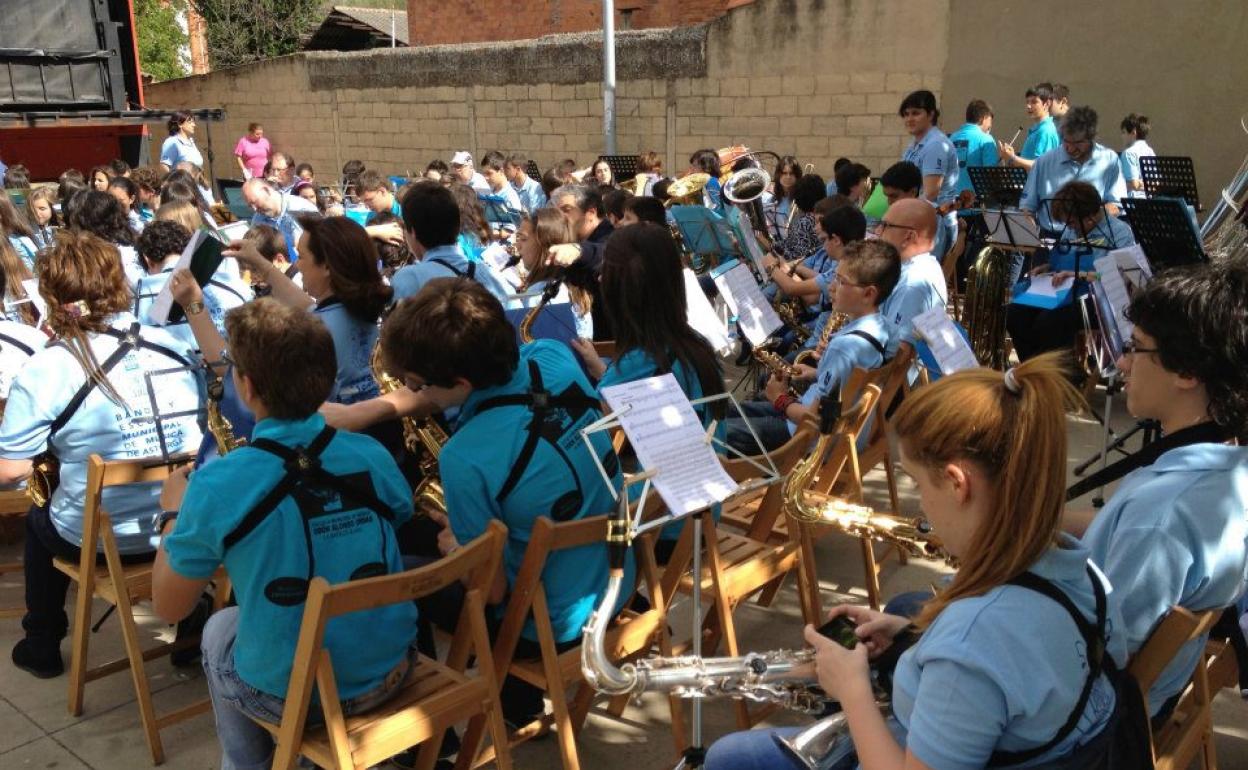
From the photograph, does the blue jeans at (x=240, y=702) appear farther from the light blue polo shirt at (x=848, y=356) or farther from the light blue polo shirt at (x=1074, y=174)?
the light blue polo shirt at (x=1074, y=174)

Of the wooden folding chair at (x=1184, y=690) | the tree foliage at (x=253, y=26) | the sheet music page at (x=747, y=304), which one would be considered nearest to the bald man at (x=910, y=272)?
the sheet music page at (x=747, y=304)

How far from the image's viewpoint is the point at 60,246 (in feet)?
10.7

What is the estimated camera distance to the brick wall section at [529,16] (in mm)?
17906

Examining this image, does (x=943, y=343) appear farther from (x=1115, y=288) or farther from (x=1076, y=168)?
(x=1076, y=168)

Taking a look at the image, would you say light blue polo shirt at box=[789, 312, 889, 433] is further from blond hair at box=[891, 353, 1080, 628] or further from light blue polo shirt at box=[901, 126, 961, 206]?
light blue polo shirt at box=[901, 126, 961, 206]

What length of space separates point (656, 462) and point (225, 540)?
95cm

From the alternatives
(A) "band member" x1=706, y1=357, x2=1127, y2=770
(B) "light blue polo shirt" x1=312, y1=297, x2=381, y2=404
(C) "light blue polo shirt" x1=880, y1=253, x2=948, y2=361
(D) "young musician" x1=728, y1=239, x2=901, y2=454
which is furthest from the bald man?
(A) "band member" x1=706, y1=357, x2=1127, y2=770

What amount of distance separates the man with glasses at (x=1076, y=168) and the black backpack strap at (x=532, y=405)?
4905mm

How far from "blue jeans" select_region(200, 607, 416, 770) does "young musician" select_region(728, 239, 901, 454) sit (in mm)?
1712

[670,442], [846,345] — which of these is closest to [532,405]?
[670,442]

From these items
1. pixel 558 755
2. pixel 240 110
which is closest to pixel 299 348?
pixel 558 755

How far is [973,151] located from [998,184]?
1.41 meters

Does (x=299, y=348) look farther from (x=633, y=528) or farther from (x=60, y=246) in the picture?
(x=60, y=246)

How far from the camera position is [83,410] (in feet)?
10.1
